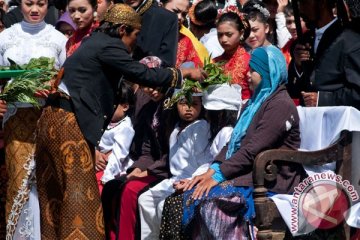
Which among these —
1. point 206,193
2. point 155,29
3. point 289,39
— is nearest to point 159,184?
point 206,193

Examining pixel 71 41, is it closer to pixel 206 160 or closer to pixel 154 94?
pixel 154 94

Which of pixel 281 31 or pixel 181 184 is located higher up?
pixel 281 31

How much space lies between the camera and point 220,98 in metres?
7.85

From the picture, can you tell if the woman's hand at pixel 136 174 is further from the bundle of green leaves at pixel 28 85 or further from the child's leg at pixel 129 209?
the bundle of green leaves at pixel 28 85

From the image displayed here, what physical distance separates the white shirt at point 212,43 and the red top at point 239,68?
3.25 feet

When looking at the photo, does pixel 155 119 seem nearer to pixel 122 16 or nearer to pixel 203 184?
pixel 122 16

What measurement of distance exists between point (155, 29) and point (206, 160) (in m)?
1.65

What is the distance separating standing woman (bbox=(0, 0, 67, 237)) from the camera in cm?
847

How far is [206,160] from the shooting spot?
7.93 m

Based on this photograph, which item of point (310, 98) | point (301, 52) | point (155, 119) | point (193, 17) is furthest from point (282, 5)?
point (310, 98)

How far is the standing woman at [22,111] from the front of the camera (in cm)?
847

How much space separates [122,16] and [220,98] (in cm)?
97

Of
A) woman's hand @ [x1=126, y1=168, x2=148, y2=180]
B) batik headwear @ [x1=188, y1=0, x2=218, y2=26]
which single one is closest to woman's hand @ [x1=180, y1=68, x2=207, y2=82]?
woman's hand @ [x1=126, y1=168, x2=148, y2=180]

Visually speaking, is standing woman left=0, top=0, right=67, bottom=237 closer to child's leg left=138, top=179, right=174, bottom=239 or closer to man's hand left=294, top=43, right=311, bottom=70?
child's leg left=138, top=179, right=174, bottom=239
